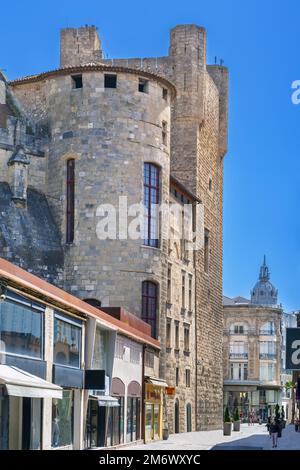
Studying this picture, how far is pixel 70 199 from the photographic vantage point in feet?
146

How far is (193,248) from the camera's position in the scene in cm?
5512

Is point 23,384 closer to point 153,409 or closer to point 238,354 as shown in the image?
point 153,409

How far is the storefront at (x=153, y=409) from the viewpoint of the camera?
120ft

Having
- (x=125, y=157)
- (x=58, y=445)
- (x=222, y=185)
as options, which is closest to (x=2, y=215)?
A: (x=125, y=157)

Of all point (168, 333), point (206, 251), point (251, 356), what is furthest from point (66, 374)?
point (251, 356)

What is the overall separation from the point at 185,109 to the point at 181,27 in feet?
15.4

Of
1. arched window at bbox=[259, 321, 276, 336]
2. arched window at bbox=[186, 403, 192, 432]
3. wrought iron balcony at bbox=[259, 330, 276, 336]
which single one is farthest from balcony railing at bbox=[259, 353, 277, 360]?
arched window at bbox=[186, 403, 192, 432]

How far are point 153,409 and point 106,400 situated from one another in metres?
10.6

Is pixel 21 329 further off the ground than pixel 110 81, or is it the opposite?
pixel 110 81

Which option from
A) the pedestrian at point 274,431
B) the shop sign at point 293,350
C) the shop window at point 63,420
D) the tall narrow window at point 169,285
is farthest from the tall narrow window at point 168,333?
the shop window at point 63,420

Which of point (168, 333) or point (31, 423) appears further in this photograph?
point (168, 333)

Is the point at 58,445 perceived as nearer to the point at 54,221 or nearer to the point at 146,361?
the point at 146,361

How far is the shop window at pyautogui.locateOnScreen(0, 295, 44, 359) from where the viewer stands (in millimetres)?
19672

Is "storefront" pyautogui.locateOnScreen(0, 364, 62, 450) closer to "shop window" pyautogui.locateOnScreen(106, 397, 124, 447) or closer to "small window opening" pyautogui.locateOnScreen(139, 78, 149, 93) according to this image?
"shop window" pyautogui.locateOnScreen(106, 397, 124, 447)
